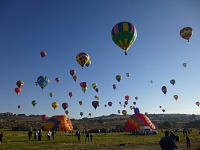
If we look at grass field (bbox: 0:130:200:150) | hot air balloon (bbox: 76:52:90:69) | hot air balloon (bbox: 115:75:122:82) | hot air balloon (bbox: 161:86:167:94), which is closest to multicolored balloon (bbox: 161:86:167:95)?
hot air balloon (bbox: 161:86:167:94)

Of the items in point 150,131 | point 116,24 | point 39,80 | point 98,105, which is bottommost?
point 150,131

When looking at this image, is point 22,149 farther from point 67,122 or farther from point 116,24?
point 67,122

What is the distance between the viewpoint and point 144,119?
57.1m

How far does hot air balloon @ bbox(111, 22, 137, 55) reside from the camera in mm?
35750

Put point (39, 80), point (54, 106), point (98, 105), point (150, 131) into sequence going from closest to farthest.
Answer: point (150, 131) → point (39, 80) → point (98, 105) → point (54, 106)

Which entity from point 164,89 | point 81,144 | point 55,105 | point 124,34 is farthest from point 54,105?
point 81,144

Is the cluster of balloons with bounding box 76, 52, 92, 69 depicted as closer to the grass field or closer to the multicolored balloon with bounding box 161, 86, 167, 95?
the grass field

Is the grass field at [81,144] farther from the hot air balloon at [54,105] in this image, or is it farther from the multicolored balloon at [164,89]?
the hot air balloon at [54,105]

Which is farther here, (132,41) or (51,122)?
(51,122)

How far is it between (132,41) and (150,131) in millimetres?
25841

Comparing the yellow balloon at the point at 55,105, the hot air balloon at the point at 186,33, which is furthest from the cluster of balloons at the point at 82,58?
the yellow balloon at the point at 55,105

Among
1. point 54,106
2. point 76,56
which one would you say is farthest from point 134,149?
point 54,106

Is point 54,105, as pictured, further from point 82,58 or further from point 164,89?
point 164,89

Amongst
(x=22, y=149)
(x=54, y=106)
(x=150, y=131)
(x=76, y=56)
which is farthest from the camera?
(x=54, y=106)
